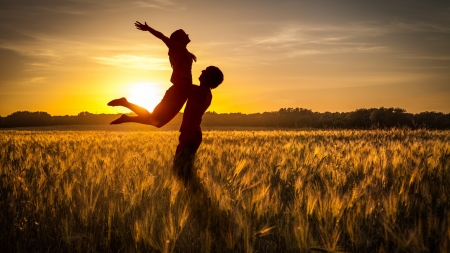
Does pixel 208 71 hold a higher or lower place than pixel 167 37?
lower

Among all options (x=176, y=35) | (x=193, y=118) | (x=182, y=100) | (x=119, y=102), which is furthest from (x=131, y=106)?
(x=176, y=35)

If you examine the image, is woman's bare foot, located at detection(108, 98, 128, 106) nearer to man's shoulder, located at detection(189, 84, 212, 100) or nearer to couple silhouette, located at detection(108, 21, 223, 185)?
couple silhouette, located at detection(108, 21, 223, 185)

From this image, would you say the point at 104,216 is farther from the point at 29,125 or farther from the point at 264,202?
the point at 29,125

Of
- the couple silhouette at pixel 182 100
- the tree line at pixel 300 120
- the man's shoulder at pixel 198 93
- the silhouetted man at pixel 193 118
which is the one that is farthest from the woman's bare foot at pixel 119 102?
the tree line at pixel 300 120

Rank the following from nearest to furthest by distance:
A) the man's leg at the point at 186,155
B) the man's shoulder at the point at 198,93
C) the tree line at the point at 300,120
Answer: the man's shoulder at the point at 198,93 < the man's leg at the point at 186,155 < the tree line at the point at 300,120

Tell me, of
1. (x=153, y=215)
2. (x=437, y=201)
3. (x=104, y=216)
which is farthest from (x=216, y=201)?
(x=437, y=201)

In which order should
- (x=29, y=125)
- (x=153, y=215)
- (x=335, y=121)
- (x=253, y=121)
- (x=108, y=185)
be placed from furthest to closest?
(x=29, y=125) < (x=253, y=121) < (x=335, y=121) < (x=108, y=185) < (x=153, y=215)

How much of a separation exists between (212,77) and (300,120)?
43.2 metres

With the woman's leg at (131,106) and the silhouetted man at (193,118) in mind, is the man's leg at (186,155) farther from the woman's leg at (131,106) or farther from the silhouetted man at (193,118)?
the woman's leg at (131,106)

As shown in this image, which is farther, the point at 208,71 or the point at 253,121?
the point at 253,121

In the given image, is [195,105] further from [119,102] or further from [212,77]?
[119,102]

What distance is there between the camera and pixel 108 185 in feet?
11.5

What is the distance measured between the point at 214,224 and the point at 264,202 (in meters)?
0.44

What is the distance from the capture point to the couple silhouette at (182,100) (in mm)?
4164
